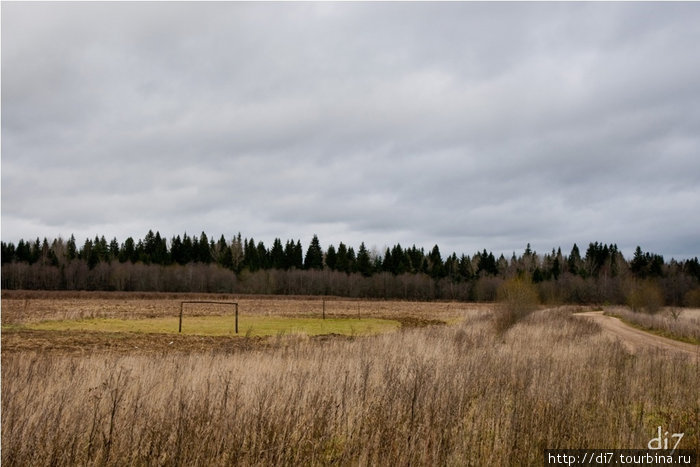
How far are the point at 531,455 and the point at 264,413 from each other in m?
3.22

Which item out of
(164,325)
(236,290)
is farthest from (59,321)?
(236,290)

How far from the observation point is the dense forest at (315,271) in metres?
92.7

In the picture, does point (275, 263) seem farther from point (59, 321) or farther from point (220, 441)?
point (220, 441)

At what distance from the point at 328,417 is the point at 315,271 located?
102621mm

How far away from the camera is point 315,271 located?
355 feet

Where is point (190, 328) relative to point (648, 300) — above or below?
below

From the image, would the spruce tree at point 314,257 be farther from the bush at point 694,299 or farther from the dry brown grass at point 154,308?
the bush at point 694,299

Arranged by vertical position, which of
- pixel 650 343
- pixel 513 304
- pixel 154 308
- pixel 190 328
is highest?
pixel 513 304

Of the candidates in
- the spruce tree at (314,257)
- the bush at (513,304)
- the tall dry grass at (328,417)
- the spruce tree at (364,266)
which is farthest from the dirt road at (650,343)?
the spruce tree at (314,257)

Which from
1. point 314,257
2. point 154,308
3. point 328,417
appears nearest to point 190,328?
point 154,308

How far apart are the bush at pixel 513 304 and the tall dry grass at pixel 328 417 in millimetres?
14309

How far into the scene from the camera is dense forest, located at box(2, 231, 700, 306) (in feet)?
304

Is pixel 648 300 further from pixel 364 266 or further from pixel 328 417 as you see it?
pixel 364 266

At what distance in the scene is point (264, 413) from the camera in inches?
231
